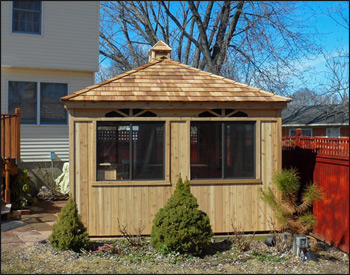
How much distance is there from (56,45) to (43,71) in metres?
0.91

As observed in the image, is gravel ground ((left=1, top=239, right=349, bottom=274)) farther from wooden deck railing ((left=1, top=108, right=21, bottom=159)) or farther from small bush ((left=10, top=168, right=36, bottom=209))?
wooden deck railing ((left=1, top=108, right=21, bottom=159))

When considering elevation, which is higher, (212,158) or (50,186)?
(212,158)

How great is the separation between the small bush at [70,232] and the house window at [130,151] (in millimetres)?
898

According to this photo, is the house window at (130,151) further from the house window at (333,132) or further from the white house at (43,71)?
the house window at (333,132)

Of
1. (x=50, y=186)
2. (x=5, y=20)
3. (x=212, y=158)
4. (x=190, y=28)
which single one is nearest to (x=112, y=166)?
(x=212, y=158)

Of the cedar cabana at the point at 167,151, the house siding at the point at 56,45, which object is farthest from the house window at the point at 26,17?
the cedar cabana at the point at 167,151

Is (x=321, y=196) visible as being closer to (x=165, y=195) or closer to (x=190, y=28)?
(x=165, y=195)

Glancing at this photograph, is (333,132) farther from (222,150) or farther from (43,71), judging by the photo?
(222,150)

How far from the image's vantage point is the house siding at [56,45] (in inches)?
436

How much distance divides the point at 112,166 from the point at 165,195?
1.10 metres

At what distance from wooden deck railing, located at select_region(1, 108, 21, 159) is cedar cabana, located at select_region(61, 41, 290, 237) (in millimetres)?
2717

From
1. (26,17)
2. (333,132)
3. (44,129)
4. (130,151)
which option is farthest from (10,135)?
(333,132)

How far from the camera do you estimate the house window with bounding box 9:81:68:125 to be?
1165cm

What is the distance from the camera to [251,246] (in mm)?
6984
